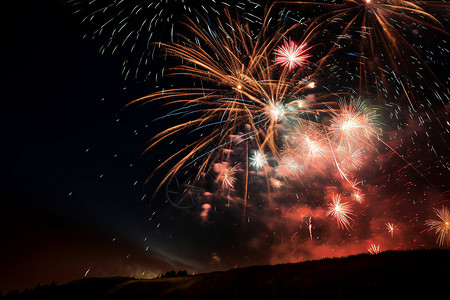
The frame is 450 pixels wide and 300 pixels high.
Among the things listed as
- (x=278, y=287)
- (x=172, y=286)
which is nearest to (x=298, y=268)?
(x=278, y=287)

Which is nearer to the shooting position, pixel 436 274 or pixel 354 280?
pixel 436 274

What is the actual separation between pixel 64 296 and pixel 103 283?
5.10 metres

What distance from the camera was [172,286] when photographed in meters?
21.4

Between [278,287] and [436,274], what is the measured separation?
837 cm

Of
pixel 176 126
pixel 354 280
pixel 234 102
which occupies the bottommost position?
pixel 354 280

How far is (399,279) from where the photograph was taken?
984 centimetres

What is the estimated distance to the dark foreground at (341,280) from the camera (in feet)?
30.1

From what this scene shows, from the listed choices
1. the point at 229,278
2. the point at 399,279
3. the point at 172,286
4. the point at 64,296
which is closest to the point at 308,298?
the point at 399,279

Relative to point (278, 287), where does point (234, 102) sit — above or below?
above

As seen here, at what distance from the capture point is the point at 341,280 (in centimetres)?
1117

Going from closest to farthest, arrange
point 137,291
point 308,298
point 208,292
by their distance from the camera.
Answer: point 308,298 → point 208,292 → point 137,291

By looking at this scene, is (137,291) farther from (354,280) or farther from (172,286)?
(354,280)

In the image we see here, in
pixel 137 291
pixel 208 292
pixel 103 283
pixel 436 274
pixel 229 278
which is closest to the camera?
pixel 436 274

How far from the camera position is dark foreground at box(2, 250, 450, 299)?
361 inches
